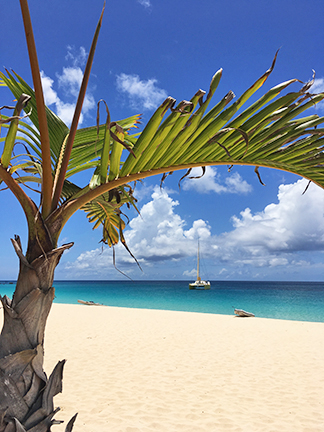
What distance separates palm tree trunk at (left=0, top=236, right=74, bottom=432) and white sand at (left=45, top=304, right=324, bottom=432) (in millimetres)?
2361

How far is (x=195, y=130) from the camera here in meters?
1.55

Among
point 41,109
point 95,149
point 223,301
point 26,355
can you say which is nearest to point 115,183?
point 95,149

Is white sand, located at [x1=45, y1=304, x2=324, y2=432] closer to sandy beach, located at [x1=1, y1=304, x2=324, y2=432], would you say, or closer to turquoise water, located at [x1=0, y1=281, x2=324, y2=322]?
sandy beach, located at [x1=1, y1=304, x2=324, y2=432]

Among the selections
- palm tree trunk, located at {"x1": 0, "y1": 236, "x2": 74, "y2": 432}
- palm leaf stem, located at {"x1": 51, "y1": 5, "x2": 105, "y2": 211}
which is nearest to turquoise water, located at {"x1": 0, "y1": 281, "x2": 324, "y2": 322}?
palm tree trunk, located at {"x1": 0, "y1": 236, "x2": 74, "y2": 432}

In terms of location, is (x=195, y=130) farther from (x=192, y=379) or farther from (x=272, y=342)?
(x=272, y=342)

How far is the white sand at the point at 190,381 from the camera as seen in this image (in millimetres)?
3664

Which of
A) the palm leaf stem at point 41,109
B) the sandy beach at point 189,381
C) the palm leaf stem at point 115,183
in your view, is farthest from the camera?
the sandy beach at point 189,381

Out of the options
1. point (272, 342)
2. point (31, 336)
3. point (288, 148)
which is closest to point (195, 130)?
point (288, 148)

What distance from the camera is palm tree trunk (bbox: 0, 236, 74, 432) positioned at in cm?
145

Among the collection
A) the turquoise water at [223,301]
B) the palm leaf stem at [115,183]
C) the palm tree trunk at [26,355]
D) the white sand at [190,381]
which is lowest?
the turquoise water at [223,301]

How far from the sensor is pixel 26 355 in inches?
58.3

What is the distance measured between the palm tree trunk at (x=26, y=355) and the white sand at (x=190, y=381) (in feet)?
7.75

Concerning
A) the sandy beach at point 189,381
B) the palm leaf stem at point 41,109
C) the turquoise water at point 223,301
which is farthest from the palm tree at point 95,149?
the turquoise water at point 223,301

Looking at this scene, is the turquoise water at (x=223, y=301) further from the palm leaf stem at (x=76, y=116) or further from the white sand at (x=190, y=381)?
the palm leaf stem at (x=76, y=116)
